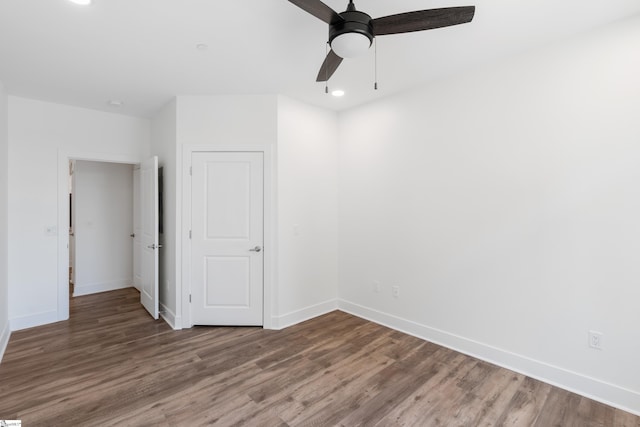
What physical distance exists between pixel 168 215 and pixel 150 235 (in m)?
0.44

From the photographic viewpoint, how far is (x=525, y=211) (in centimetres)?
256

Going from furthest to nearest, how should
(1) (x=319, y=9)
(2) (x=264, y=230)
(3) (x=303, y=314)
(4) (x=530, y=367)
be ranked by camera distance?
(3) (x=303, y=314) < (2) (x=264, y=230) < (4) (x=530, y=367) < (1) (x=319, y=9)

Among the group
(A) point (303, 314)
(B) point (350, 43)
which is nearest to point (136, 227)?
(A) point (303, 314)

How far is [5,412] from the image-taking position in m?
2.07

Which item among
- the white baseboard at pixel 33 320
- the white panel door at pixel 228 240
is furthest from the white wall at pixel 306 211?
the white baseboard at pixel 33 320

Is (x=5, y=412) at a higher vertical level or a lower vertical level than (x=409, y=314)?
lower

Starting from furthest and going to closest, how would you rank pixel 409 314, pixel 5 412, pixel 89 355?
pixel 409 314 → pixel 89 355 → pixel 5 412

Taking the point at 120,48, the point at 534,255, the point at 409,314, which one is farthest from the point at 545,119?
the point at 120,48

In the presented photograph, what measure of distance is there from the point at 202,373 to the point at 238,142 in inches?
91.4

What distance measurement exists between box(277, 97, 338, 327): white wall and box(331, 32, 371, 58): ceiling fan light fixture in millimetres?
1853

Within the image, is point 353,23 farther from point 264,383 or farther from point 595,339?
point 595,339

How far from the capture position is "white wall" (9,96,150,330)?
11.4ft

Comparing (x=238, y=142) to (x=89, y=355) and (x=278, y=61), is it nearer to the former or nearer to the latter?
(x=278, y=61)

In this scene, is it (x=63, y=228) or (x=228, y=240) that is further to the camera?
(x=63, y=228)
